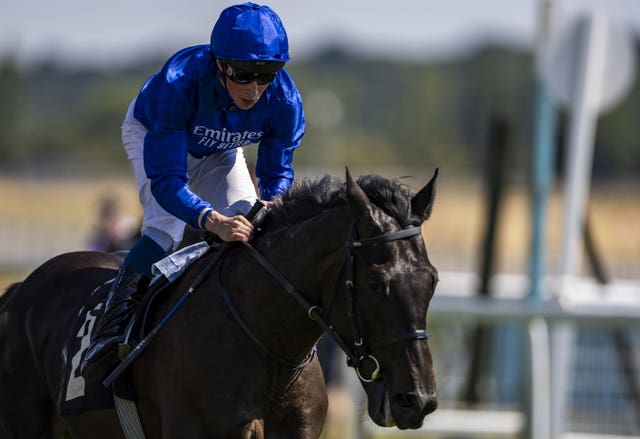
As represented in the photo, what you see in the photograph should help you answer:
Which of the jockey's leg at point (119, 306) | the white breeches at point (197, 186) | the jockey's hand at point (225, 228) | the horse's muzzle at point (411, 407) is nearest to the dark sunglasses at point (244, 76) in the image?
the jockey's hand at point (225, 228)

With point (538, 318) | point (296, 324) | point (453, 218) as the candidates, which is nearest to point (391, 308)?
point (296, 324)

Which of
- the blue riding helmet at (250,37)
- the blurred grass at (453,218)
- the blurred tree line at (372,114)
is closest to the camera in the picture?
the blue riding helmet at (250,37)

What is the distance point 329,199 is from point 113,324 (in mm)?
1146

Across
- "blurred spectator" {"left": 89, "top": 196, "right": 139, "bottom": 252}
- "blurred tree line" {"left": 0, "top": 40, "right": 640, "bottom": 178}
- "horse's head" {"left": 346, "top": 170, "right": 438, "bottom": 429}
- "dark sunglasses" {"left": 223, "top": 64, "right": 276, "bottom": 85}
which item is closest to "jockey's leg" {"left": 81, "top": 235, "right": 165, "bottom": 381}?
"dark sunglasses" {"left": 223, "top": 64, "right": 276, "bottom": 85}

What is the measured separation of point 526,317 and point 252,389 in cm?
425

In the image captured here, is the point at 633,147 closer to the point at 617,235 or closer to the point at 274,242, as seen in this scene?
the point at 617,235

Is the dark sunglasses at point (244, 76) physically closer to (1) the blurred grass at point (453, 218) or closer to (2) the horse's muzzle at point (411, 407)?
(2) the horse's muzzle at point (411, 407)

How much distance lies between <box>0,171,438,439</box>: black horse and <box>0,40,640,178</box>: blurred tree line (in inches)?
1691

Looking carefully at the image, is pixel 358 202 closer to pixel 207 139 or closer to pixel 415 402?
pixel 415 402

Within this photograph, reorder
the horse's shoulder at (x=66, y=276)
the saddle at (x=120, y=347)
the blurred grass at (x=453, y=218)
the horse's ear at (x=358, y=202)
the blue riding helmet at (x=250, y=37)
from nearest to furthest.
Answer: the horse's ear at (x=358, y=202), the blue riding helmet at (x=250, y=37), the saddle at (x=120, y=347), the horse's shoulder at (x=66, y=276), the blurred grass at (x=453, y=218)

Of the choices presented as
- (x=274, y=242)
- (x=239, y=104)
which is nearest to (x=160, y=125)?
(x=239, y=104)

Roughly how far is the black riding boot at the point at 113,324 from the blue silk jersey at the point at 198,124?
0.48 meters

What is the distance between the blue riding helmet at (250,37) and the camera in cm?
461

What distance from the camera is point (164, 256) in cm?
523
